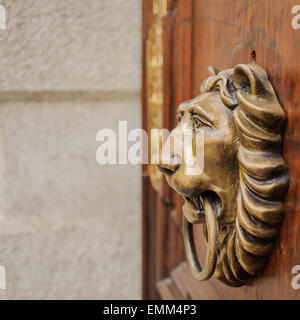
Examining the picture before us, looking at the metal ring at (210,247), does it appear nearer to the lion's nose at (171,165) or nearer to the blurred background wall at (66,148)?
the lion's nose at (171,165)

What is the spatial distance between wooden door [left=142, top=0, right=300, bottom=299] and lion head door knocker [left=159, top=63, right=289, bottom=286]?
0.01 meters

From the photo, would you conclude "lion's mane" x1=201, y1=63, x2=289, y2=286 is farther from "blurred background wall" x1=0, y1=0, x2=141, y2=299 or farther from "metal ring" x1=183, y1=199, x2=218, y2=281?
"blurred background wall" x1=0, y1=0, x2=141, y2=299

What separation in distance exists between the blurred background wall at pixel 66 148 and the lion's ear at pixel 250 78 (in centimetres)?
33

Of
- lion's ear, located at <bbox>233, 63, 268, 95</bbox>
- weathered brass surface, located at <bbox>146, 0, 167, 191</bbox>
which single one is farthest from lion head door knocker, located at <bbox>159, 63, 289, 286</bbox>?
weathered brass surface, located at <bbox>146, 0, 167, 191</bbox>

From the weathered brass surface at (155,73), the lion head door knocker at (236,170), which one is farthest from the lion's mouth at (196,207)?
the weathered brass surface at (155,73)

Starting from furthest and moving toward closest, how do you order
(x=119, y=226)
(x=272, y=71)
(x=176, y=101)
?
1. (x=119, y=226)
2. (x=176, y=101)
3. (x=272, y=71)

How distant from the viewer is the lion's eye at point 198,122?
332mm

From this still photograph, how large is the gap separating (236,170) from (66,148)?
36 cm

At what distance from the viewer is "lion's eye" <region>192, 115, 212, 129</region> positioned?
1.09 ft

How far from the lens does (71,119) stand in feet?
1.99

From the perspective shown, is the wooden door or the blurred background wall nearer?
the wooden door
